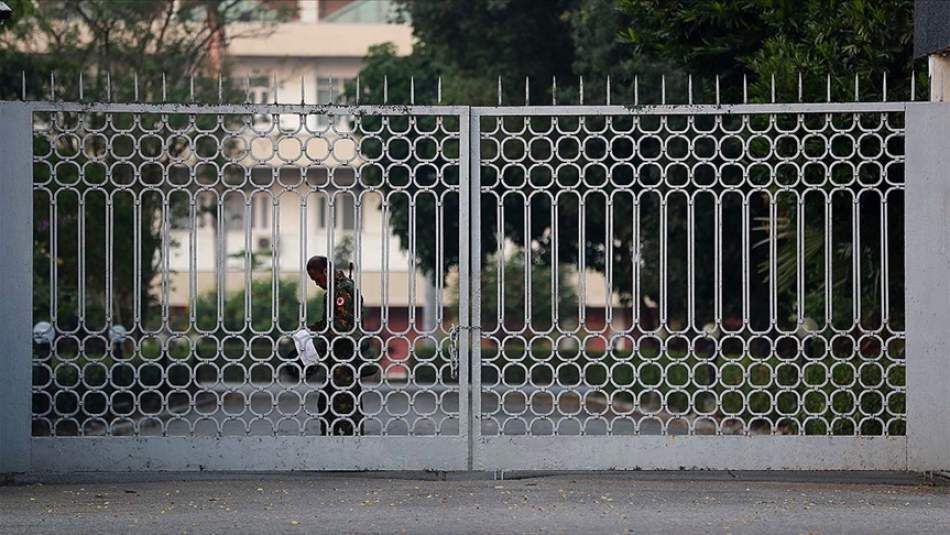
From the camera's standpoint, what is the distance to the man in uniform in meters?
12.0

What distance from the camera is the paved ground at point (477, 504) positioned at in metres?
9.51

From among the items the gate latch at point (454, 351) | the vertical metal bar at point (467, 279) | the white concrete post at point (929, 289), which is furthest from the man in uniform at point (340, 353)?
the white concrete post at point (929, 289)

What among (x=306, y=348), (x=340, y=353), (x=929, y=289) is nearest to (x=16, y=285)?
(x=306, y=348)

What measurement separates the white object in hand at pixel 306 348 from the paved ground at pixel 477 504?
764 millimetres

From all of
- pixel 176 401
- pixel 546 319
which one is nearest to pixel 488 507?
pixel 176 401

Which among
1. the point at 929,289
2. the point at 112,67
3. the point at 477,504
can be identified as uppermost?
the point at 112,67

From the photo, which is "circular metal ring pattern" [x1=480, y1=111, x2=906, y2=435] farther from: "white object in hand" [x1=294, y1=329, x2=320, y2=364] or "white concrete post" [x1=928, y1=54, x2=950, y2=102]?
"white object in hand" [x1=294, y1=329, x2=320, y2=364]

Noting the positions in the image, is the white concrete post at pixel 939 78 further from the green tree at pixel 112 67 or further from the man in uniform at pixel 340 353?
the green tree at pixel 112 67

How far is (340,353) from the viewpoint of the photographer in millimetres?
12125

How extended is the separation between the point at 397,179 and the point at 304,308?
23.6 m

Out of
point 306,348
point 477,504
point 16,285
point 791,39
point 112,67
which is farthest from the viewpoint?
point 112,67

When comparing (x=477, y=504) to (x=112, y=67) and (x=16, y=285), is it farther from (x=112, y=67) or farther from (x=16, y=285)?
(x=112, y=67)

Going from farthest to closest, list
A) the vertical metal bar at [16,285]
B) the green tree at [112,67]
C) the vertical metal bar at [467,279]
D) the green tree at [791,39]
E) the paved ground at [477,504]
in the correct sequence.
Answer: the green tree at [112,67]
the green tree at [791,39]
the vertical metal bar at [467,279]
the vertical metal bar at [16,285]
the paved ground at [477,504]

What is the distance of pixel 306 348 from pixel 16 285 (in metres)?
1.93
